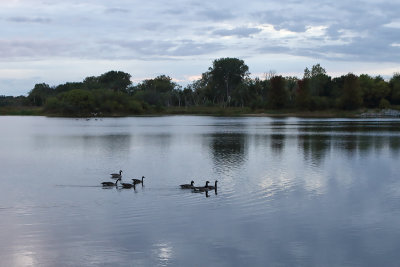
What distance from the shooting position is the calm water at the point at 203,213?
608 inches

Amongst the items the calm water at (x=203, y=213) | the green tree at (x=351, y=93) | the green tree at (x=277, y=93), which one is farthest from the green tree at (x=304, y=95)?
the calm water at (x=203, y=213)

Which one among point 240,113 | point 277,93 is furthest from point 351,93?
point 240,113

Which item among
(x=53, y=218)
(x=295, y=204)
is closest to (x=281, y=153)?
(x=295, y=204)

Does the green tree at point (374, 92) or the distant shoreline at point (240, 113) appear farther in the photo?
the green tree at point (374, 92)

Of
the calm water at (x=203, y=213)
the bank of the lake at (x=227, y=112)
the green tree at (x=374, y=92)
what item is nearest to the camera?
the calm water at (x=203, y=213)

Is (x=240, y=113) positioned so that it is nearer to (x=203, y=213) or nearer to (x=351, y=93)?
(x=351, y=93)

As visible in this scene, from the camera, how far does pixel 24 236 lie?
17.4 metres

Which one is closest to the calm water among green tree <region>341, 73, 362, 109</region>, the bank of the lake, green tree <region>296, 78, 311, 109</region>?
green tree <region>341, 73, 362, 109</region>

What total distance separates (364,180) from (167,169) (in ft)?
47.3

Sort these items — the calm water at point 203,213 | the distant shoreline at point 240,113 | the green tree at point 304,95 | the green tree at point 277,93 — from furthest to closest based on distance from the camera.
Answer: the green tree at point 277,93, the green tree at point 304,95, the distant shoreline at point 240,113, the calm water at point 203,213

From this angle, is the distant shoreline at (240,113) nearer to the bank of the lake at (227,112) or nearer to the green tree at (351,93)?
the bank of the lake at (227,112)

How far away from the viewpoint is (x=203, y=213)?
21.0m

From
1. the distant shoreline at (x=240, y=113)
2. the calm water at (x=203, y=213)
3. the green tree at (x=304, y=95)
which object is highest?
the green tree at (x=304, y=95)

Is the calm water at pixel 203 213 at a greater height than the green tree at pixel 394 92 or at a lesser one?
lesser
